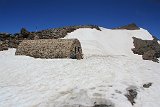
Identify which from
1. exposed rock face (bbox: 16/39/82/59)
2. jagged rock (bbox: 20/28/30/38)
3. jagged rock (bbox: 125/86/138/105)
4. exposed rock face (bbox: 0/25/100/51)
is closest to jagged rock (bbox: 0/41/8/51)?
exposed rock face (bbox: 0/25/100/51)

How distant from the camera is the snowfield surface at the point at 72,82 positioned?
1475cm

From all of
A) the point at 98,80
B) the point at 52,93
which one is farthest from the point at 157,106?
the point at 52,93

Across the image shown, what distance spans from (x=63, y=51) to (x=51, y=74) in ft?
19.1

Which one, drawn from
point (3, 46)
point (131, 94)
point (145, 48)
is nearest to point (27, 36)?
point (3, 46)

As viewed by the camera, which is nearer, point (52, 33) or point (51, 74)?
point (51, 74)

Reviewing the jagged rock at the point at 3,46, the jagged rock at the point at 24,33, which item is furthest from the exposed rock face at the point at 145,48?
the jagged rock at the point at 3,46

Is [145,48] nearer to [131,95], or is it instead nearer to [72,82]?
[72,82]

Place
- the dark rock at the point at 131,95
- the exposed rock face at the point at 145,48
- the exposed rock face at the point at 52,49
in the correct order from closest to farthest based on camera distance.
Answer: the dark rock at the point at 131,95
the exposed rock face at the point at 52,49
the exposed rock face at the point at 145,48

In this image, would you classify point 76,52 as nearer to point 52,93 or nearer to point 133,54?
point 52,93

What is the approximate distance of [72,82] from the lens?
17.7 m

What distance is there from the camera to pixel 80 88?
645 inches

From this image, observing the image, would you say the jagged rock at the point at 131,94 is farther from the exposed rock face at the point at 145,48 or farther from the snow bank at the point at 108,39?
the exposed rock face at the point at 145,48

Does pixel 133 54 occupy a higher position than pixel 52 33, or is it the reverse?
pixel 52 33

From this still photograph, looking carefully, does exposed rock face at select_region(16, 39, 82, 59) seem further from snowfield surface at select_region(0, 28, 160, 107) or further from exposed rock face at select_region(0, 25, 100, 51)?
exposed rock face at select_region(0, 25, 100, 51)
